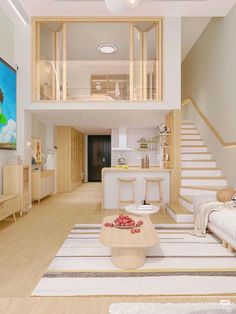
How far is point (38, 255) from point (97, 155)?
32.2ft

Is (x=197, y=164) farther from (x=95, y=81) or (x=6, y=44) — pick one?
(x=6, y=44)

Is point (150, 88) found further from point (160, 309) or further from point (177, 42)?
point (160, 309)

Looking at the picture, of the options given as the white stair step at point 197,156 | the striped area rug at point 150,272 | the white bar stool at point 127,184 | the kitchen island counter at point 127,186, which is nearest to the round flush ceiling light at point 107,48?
the white stair step at point 197,156

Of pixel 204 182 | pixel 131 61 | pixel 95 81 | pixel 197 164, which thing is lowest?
pixel 204 182

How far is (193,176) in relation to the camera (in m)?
6.42

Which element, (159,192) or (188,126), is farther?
(188,126)

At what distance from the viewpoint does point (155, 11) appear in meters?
5.93

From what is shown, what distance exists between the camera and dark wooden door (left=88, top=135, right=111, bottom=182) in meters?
13.0

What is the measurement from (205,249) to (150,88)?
159 inches

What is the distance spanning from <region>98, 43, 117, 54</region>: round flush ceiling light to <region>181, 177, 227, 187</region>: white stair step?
4550mm

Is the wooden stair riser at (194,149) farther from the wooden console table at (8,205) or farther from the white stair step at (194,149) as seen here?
the wooden console table at (8,205)

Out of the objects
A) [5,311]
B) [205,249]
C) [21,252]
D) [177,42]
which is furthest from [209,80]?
[5,311]

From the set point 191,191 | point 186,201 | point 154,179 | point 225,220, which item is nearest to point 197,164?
point 191,191

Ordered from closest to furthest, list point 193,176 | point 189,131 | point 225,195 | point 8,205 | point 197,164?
point 225,195
point 8,205
point 193,176
point 197,164
point 189,131
